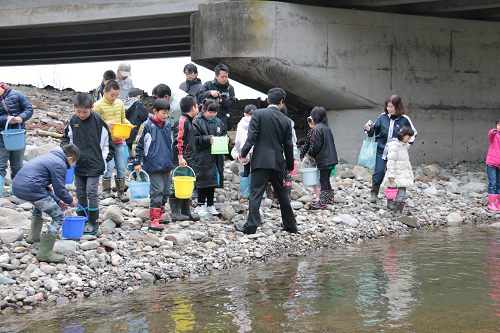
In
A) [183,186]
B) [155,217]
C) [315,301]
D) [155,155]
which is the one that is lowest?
[315,301]

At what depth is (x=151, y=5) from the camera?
12617 millimetres

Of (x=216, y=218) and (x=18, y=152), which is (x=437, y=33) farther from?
(x=18, y=152)

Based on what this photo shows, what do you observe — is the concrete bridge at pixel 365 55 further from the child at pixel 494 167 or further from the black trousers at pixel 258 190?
the black trousers at pixel 258 190

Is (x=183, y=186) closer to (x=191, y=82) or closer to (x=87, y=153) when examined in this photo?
(x=87, y=153)

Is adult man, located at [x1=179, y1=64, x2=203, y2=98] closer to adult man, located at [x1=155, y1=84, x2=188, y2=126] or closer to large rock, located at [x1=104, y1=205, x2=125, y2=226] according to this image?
adult man, located at [x1=155, y1=84, x2=188, y2=126]

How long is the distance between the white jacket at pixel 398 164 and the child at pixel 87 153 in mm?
4215

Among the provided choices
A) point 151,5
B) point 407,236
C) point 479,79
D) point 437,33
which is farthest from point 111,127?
point 479,79

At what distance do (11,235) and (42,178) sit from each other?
0.95 meters

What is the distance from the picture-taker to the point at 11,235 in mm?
4754

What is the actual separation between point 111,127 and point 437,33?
29.0ft

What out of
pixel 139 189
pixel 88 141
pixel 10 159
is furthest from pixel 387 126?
pixel 10 159

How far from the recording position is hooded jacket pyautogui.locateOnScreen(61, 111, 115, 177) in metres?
5.11

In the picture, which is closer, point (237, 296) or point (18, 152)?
point (237, 296)

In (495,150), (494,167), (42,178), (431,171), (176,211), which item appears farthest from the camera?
(431,171)
